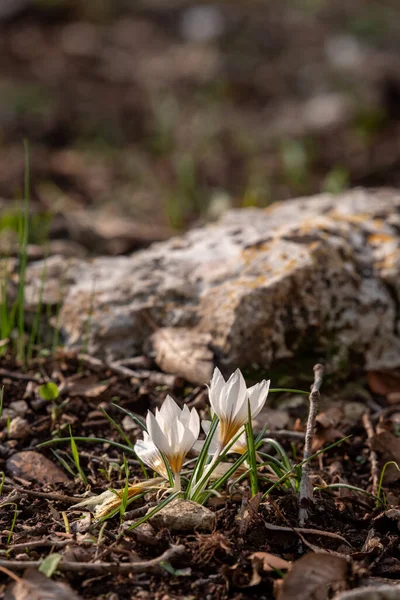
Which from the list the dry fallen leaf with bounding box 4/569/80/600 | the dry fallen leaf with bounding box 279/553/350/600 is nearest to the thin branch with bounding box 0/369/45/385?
the dry fallen leaf with bounding box 4/569/80/600

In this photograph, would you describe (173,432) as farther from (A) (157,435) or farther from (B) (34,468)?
(B) (34,468)

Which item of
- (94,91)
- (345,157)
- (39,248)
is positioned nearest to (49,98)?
(94,91)

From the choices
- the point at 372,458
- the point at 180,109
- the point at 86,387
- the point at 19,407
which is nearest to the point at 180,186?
the point at 180,109

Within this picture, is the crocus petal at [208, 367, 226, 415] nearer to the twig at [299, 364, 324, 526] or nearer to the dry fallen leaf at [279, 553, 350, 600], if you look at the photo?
the twig at [299, 364, 324, 526]

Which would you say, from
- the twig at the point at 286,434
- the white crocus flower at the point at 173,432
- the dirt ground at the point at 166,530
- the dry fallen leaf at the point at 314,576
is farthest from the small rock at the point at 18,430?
the dry fallen leaf at the point at 314,576

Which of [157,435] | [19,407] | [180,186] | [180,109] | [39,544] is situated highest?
[157,435]

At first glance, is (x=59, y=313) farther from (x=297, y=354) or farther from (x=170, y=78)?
(x=170, y=78)

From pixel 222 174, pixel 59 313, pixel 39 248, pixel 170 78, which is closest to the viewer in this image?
pixel 59 313

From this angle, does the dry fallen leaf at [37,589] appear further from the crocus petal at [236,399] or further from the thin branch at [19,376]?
the thin branch at [19,376]
